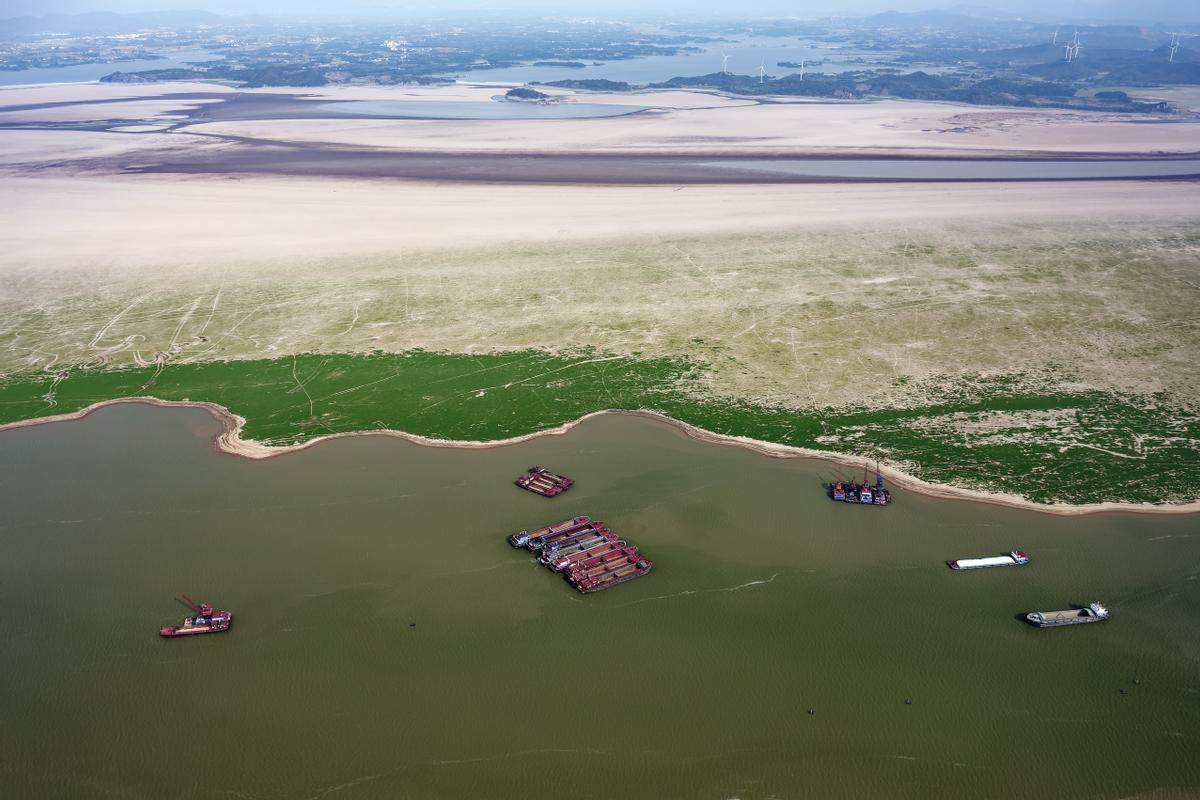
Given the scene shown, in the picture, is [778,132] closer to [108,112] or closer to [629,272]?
[629,272]


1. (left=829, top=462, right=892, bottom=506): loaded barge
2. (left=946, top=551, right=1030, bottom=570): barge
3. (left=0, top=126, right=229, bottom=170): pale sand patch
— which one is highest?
(left=0, top=126, right=229, bottom=170): pale sand patch

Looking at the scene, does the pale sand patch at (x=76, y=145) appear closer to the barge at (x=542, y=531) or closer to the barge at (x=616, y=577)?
the barge at (x=542, y=531)

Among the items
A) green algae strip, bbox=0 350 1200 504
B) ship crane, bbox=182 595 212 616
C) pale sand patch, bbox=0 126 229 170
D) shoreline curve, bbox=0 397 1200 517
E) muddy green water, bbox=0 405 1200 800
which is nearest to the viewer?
muddy green water, bbox=0 405 1200 800

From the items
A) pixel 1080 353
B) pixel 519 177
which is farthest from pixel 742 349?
pixel 519 177

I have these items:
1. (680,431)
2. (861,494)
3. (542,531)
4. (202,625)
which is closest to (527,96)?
(680,431)

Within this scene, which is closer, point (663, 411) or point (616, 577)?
point (616, 577)

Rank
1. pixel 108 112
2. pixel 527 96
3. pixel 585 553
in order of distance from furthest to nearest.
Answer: pixel 527 96 < pixel 108 112 < pixel 585 553

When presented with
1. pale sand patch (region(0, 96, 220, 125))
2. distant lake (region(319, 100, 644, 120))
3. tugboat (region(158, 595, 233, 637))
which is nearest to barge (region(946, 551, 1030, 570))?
tugboat (region(158, 595, 233, 637))

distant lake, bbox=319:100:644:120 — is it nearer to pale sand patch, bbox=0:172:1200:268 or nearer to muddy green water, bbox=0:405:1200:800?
pale sand patch, bbox=0:172:1200:268

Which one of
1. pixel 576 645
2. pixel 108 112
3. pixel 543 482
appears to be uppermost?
pixel 108 112
